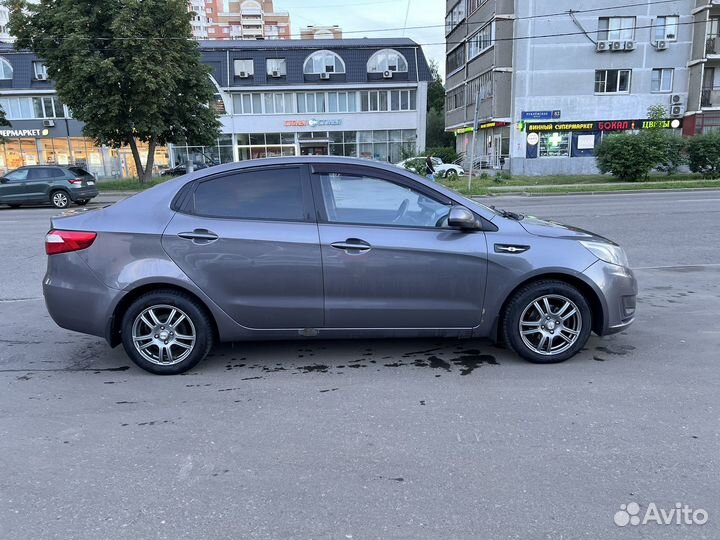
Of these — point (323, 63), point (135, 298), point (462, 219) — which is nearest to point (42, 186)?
point (135, 298)

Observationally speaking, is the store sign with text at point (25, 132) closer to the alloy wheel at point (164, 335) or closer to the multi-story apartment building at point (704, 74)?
the alloy wheel at point (164, 335)

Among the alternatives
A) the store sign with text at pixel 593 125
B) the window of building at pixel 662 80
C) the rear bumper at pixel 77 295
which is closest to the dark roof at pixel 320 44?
the store sign with text at pixel 593 125

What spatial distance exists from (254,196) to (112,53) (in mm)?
23642

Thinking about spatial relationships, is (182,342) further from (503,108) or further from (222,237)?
(503,108)

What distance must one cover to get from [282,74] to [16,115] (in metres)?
20.9

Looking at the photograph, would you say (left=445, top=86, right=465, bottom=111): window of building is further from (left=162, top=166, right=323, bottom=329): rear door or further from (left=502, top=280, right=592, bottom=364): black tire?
(left=162, top=166, right=323, bottom=329): rear door

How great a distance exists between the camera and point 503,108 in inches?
1416

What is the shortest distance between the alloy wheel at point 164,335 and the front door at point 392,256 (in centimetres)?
113

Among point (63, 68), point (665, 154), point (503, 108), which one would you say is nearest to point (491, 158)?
point (503, 108)

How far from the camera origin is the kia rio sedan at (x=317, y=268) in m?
4.15

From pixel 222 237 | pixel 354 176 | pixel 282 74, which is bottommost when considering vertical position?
pixel 222 237

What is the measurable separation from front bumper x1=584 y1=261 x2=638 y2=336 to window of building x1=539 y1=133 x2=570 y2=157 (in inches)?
1306

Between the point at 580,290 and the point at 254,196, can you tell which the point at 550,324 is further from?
the point at 254,196

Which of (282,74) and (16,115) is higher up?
(282,74)
